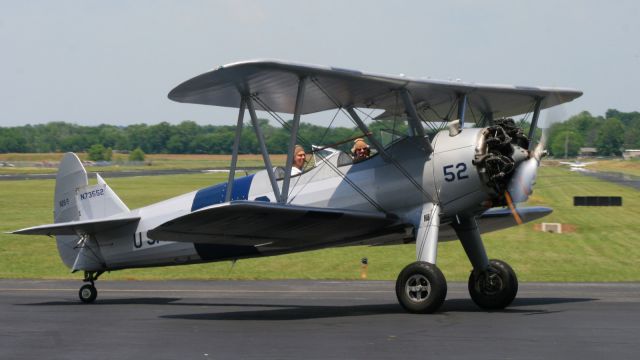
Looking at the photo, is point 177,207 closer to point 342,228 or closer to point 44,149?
point 342,228

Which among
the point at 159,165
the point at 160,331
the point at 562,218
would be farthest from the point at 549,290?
the point at 159,165

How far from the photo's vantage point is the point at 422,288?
1285 centimetres

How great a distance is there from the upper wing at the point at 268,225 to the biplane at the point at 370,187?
0.09ft

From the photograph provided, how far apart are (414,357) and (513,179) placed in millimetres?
4261

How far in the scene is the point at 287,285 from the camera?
19.0 metres

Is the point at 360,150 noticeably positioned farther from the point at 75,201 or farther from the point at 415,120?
the point at 75,201

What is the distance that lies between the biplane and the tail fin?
0.92 meters

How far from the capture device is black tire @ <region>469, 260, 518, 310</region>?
14.0m

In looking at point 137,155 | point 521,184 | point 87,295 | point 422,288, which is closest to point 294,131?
point 422,288

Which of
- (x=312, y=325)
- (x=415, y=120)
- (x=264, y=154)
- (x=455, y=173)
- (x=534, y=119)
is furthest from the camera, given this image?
(x=534, y=119)

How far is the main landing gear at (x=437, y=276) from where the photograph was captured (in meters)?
12.8

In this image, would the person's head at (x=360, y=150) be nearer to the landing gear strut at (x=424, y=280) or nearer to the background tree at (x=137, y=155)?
the landing gear strut at (x=424, y=280)

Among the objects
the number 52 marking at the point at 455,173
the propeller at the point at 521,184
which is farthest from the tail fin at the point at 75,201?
the propeller at the point at 521,184

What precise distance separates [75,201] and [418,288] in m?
7.46
